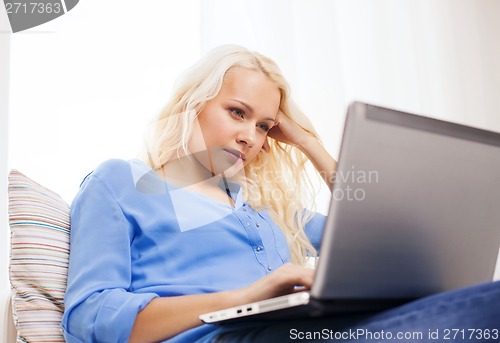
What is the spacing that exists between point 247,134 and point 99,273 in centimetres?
48

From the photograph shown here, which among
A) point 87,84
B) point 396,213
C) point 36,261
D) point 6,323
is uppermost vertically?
point 87,84

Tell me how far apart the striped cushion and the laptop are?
369mm

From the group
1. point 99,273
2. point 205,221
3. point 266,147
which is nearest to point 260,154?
point 266,147

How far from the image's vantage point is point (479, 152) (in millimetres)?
802

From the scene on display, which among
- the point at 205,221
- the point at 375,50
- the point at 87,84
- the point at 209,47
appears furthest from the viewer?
the point at 375,50

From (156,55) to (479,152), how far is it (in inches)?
51.5

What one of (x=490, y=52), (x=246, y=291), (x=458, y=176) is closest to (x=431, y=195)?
(x=458, y=176)

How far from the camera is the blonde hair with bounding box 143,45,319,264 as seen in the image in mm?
1354

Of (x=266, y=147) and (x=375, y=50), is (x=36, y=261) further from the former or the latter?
(x=375, y=50)

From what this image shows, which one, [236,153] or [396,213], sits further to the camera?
[236,153]

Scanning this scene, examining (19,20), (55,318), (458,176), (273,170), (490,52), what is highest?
(19,20)

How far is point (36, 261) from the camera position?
3.44 feet

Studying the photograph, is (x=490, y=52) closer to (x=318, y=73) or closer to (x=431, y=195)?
(x=318, y=73)

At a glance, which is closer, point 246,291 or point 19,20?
point 246,291
